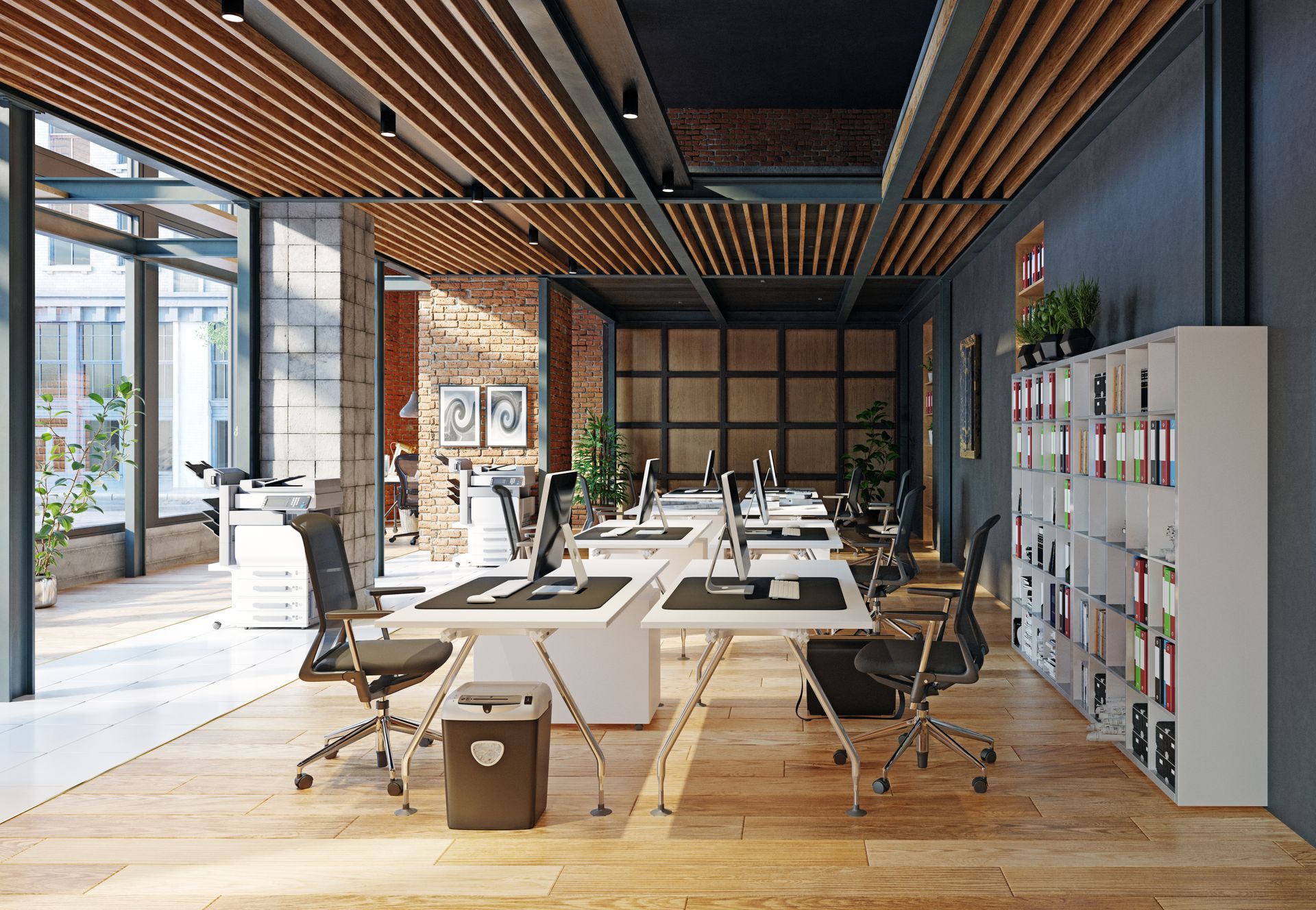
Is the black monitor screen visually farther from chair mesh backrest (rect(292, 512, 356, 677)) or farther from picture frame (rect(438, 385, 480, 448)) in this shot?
picture frame (rect(438, 385, 480, 448))

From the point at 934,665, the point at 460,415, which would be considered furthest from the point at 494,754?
the point at 460,415

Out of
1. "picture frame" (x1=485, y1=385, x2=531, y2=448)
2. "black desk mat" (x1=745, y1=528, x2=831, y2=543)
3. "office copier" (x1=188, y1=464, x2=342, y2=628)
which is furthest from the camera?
"picture frame" (x1=485, y1=385, x2=531, y2=448)

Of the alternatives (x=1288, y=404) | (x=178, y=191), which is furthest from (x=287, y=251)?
(x=1288, y=404)

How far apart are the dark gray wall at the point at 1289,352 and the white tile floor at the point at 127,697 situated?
4.72 m

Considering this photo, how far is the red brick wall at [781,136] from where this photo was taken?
1223 centimetres

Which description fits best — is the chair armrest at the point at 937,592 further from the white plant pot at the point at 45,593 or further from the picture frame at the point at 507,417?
the picture frame at the point at 507,417

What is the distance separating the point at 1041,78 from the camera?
17.0 feet

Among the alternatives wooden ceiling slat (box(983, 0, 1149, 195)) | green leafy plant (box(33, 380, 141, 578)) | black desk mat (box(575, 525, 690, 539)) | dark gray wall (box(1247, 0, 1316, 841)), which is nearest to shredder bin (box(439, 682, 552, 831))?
black desk mat (box(575, 525, 690, 539))

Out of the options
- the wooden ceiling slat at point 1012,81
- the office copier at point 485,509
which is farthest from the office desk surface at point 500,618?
the office copier at point 485,509

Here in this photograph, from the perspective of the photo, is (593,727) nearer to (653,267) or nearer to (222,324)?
(653,267)

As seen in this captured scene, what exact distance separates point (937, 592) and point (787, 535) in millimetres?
2506

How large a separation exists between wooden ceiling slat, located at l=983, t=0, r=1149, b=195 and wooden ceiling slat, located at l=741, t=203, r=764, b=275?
2024 millimetres

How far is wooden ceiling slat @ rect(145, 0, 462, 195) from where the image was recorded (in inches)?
189

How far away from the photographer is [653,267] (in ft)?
36.8
